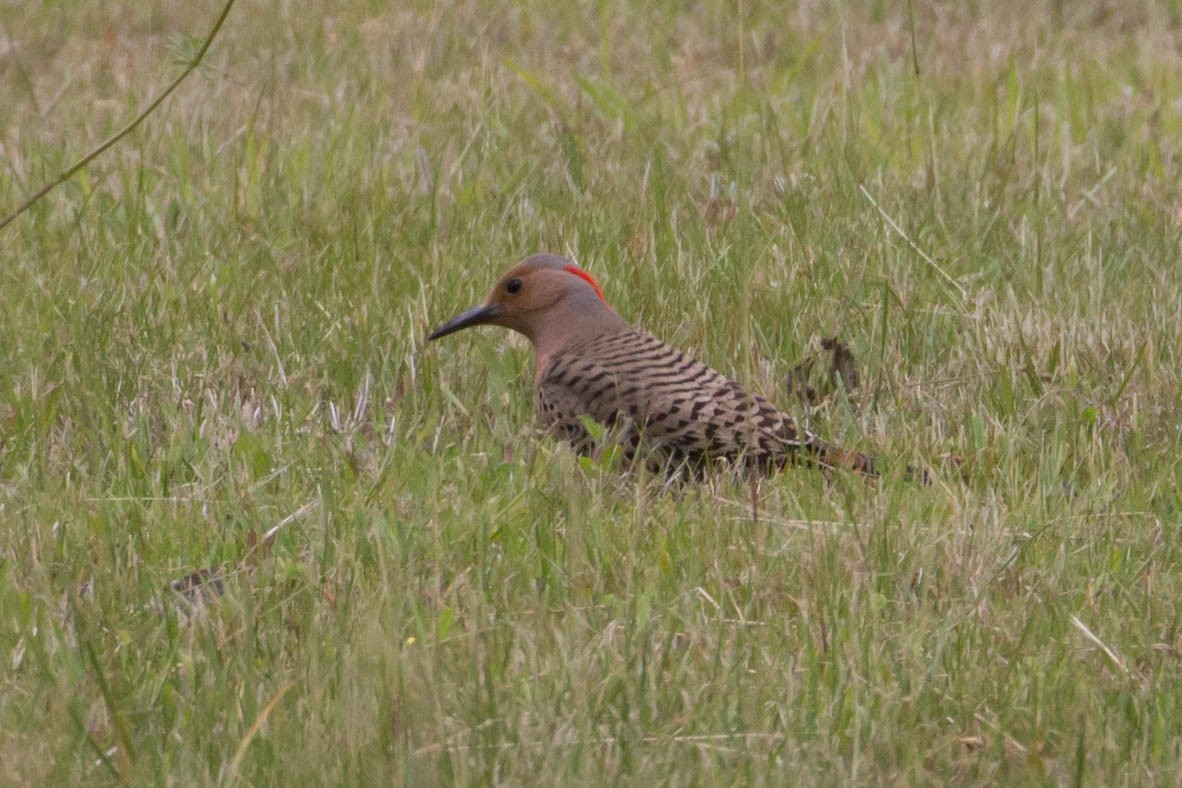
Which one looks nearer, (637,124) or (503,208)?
(503,208)

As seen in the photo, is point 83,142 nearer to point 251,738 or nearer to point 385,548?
point 385,548

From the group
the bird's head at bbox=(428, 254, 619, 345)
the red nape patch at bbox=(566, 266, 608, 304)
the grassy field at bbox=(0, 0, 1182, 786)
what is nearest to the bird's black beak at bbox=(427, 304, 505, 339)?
the bird's head at bbox=(428, 254, 619, 345)

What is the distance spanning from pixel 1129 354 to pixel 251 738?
3.16 m

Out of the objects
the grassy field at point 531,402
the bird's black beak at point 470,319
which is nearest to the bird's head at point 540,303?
the bird's black beak at point 470,319

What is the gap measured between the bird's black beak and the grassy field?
12cm

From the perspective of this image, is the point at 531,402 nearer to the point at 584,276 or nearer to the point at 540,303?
the point at 540,303

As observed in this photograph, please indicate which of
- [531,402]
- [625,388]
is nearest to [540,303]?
[531,402]

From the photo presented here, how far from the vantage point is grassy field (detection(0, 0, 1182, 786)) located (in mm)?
3271

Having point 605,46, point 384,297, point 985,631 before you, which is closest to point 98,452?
point 384,297

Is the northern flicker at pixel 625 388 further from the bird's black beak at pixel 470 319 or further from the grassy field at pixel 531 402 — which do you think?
the grassy field at pixel 531 402

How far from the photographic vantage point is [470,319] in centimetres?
548

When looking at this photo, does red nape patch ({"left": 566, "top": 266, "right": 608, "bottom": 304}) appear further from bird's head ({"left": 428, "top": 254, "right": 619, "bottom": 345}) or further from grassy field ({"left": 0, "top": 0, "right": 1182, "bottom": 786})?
grassy field ({"left": 0, "top": 0, "right": 1182, "bottom": 786})

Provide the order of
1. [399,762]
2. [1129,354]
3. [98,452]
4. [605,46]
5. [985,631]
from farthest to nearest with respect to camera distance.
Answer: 1. [605,46]
2. [1129,354]
3. [98,452]
4. [985,631]
5. [399,762]

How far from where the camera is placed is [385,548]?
3.91 m
